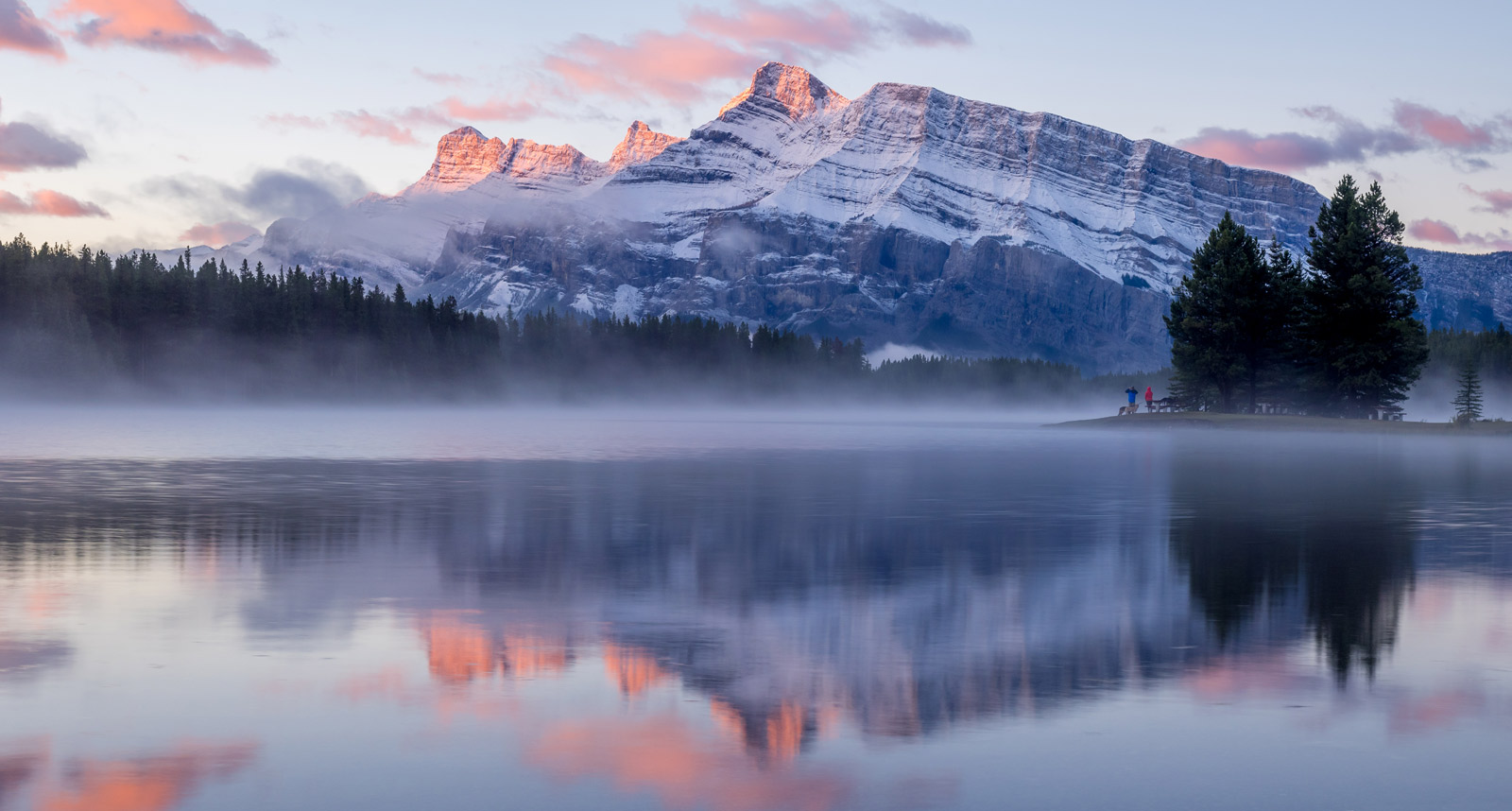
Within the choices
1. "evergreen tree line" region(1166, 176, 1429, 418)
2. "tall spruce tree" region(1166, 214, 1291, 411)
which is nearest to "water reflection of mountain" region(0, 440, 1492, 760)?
"evergreen tree line" region(1166, 176, 1429, 418)

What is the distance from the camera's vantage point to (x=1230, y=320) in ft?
327

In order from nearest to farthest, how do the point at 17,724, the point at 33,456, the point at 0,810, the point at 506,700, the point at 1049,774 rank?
the point at 0,810 → the point at 1049,774 → the point at 17,724 → the point at 506,700 → the point at 33,456

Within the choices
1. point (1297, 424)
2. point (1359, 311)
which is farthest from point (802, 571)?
point (1359, 311)

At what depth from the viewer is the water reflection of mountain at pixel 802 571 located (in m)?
14.0

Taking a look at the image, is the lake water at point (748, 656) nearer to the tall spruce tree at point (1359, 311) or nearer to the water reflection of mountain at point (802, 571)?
the water reflection of mountain at point (802, 571)

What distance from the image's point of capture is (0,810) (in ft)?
31.1

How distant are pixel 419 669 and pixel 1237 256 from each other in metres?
97.4

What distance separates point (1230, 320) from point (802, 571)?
279 ft

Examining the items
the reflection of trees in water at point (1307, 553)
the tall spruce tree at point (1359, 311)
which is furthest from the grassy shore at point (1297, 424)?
the reflection of trees in water at point (1307, 553)

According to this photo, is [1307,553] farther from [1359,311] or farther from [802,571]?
[1359,311]

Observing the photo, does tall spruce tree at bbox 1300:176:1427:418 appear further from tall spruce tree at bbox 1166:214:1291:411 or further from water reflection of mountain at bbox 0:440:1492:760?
water reflection of mountain at bbox 0:440:1492:760

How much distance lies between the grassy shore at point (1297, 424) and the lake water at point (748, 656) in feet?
205

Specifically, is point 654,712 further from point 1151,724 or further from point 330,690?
point 1151,724

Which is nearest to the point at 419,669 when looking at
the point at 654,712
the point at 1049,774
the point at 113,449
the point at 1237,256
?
the point at 654,712
